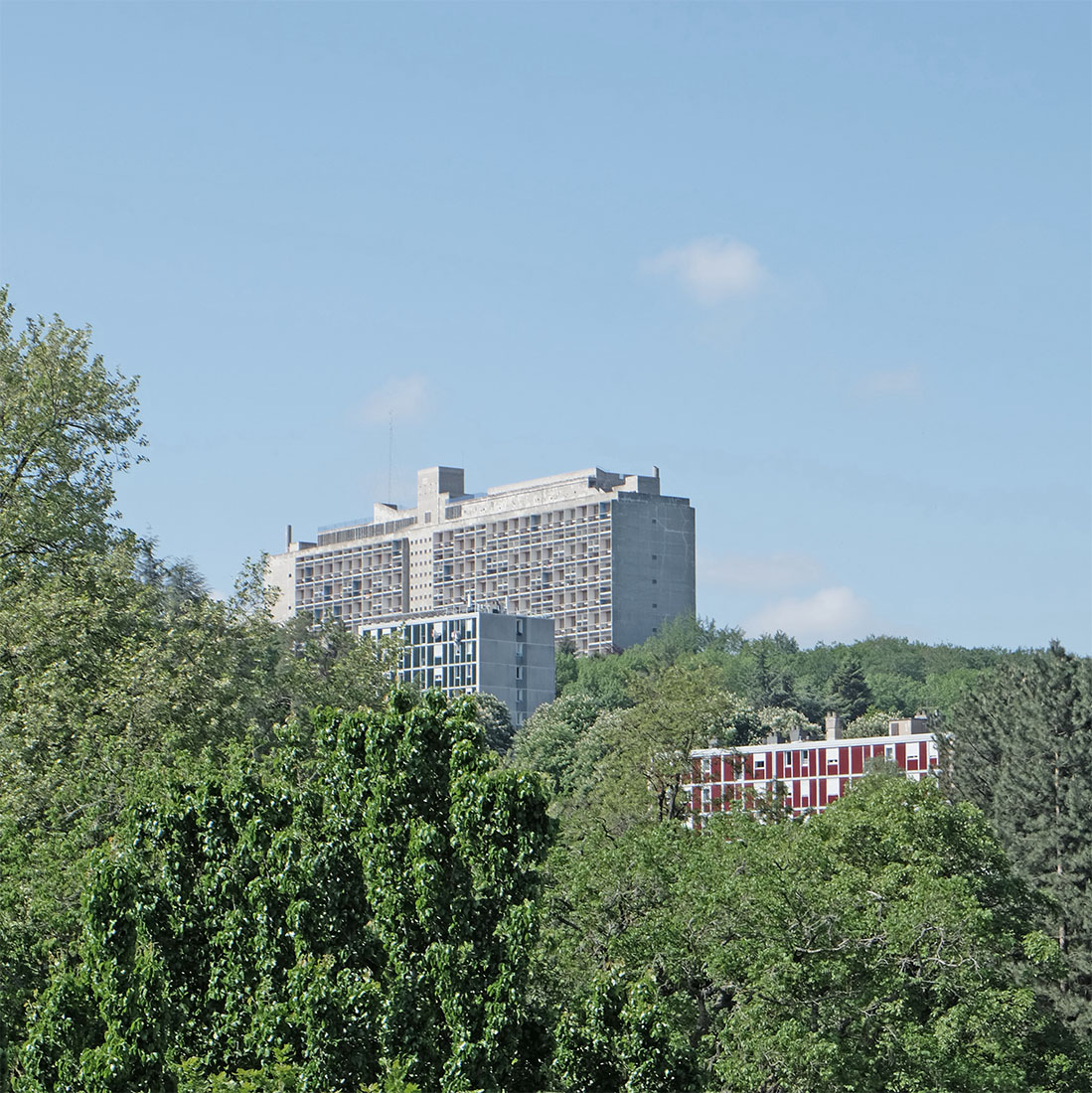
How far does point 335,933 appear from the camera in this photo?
23.0m

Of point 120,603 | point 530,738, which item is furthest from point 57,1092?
point 530,738

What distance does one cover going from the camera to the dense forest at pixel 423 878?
74.8 ft

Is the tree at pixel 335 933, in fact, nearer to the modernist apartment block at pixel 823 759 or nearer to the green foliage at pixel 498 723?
the modernist apartment block at pixel 823 759

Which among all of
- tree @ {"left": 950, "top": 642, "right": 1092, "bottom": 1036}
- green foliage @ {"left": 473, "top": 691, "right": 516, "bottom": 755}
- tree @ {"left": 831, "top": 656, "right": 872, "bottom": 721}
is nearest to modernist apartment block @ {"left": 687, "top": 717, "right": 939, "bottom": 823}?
green foliage @ {"left": 473, "top": 691, "right": 516, "bottom": 755}

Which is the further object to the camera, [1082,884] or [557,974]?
[1082,884]

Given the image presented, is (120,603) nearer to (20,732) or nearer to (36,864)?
(20,732)

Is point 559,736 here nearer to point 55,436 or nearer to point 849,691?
point 849,691

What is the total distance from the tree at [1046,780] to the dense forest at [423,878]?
5.1 inches

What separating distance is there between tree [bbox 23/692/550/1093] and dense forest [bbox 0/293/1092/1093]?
4cm

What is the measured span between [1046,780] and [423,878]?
4698 cm

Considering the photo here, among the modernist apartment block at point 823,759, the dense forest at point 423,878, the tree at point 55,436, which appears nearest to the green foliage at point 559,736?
the modernist apartment block at point 823,759

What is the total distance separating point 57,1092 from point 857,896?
2430 cm

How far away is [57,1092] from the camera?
23.0 m

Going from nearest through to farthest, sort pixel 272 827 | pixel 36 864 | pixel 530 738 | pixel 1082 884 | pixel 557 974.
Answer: pixel 272 827, pixel 36 864, pixel 557 974, pixel 1082 884, pixel 530 738
